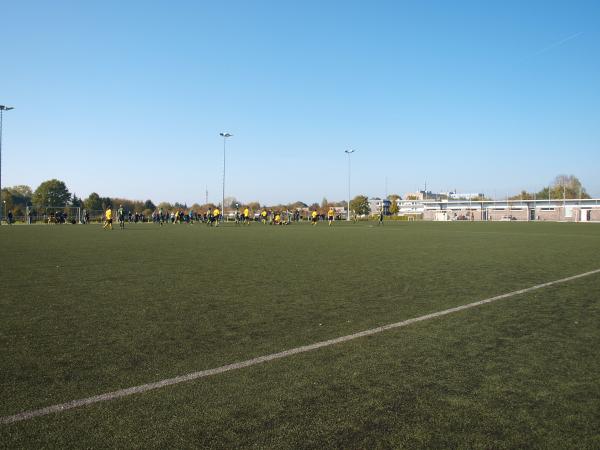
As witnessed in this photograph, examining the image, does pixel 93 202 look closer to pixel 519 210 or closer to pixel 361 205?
pixel 361 205

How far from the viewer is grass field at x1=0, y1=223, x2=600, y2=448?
2.64 m

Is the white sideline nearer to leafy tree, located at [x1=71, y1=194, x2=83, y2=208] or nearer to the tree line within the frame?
the tree line

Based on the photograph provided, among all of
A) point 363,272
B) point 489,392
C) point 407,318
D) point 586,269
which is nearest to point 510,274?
point 586,269

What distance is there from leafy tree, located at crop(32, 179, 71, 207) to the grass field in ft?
329

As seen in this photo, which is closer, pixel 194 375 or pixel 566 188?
pixel 194 375

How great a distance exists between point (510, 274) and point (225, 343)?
7164mm

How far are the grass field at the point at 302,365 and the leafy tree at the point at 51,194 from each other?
100 metres

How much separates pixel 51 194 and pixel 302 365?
107695mm

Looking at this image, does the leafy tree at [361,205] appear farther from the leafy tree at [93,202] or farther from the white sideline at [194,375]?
the white sideline at [194,375]

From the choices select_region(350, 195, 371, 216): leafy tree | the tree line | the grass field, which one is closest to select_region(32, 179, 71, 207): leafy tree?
the tree line

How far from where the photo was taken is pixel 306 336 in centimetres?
459

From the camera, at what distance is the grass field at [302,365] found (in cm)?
264

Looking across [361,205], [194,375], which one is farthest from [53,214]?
[361,205]

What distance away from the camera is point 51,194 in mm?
96500
